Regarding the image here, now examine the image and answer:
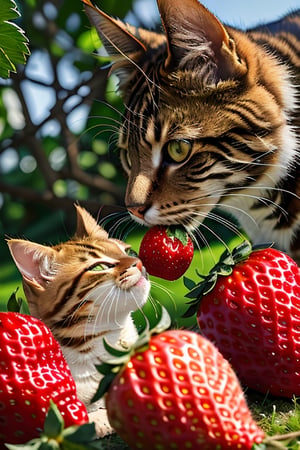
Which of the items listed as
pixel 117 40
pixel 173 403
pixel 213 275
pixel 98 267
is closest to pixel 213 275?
pixel 213 275

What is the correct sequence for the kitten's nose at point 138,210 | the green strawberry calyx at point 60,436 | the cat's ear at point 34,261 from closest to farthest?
the green strawberry calyx at point 60,436, the cat's ear at point 34,261, the kitten's nose at point 138,210

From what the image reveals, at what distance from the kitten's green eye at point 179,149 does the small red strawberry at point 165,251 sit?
0.08 metres

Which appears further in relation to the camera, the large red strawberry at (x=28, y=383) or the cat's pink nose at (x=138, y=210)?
the cat's pink nose at (x=138, y=210)

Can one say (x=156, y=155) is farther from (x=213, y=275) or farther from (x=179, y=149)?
(x=213, y=275)

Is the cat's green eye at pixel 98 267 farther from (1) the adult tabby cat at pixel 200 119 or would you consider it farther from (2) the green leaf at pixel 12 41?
(2) the green leaf at pixel 12 41

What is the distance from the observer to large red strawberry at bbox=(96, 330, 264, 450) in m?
0.48

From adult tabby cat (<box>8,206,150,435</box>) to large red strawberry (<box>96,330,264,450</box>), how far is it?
6.3 inches

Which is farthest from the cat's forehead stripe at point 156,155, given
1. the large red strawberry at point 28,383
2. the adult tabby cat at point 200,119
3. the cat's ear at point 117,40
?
the large red strawberry at point 28,383

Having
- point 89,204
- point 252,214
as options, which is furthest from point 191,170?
point 89,204

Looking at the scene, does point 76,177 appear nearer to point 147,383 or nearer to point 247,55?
point 247,55

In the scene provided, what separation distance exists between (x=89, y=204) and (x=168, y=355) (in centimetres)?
57

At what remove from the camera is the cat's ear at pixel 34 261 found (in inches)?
26.1

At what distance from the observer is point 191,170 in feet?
2.60

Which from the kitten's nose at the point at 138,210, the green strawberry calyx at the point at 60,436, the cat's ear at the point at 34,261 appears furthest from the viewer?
the kitten's nose at the point at 138,210
